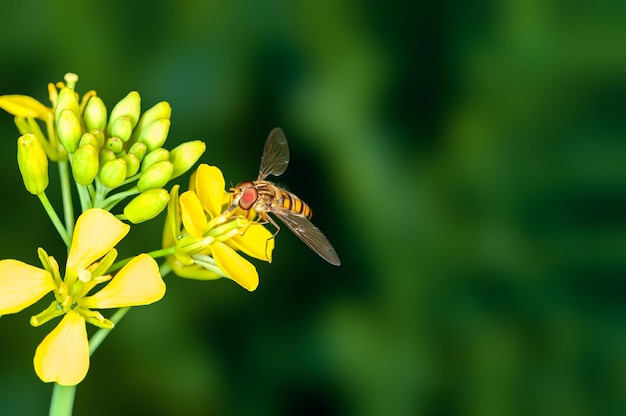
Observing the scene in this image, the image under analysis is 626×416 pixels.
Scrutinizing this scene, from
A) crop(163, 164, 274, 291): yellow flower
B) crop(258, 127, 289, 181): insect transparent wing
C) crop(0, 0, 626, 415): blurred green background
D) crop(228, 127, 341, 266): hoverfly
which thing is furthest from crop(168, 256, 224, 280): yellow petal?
crop(0, 0, 626, 415): blurred green background

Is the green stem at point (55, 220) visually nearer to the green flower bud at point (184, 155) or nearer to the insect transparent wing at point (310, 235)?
the green flower bud at point (184, 155)

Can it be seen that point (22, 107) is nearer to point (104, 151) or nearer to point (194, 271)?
point (104, 151)

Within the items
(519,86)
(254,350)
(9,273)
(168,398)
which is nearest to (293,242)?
(254,350)

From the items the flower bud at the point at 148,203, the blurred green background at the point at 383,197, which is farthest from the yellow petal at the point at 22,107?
the blurred green background at the point at 383,197

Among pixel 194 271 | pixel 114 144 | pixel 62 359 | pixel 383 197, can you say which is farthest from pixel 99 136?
pixel 383 197

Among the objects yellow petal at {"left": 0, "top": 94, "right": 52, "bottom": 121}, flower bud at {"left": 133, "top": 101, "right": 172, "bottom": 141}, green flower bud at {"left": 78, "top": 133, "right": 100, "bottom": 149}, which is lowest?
green flower bud at {"left": 78, "top": 133, "right": 100, "bottom": 149}

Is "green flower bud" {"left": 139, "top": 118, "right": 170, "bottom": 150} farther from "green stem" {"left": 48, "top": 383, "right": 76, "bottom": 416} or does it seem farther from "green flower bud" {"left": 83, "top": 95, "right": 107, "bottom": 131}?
"green stem" {"left": 48, "top": 383, "right": 76, "bottom": 416}
